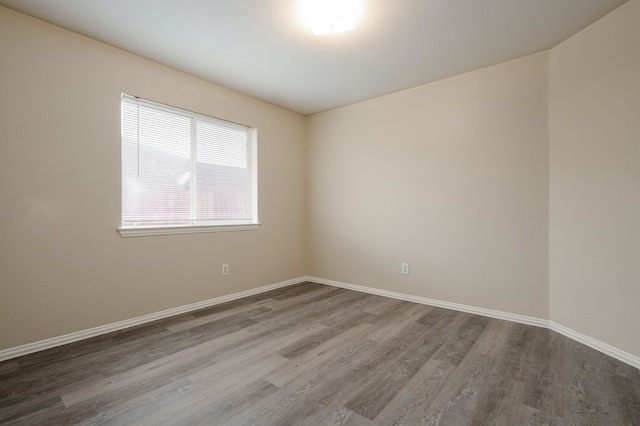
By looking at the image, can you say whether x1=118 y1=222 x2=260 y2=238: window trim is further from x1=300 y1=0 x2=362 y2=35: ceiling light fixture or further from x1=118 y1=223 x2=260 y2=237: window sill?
x1=300 y1=0 x2=362 y2=35: ceiling light fixture

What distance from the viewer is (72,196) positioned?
7.75 ft

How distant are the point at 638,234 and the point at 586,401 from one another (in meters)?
1.20

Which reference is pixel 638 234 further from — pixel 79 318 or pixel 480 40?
pixel 79 318

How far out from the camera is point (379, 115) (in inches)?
146

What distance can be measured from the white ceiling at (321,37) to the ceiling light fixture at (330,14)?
71 mm

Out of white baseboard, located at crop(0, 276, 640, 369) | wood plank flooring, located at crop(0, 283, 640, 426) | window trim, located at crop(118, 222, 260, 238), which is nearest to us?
wood plank flooring, located at crop(0, 283, 640, 426)

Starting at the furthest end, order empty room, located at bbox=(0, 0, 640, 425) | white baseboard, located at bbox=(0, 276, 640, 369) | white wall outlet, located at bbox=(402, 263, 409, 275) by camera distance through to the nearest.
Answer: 1. white wall outlet, located at bbox=(402, 263, 409, 275)
2. white baseboard, located at bbox=(0, 276, 640, 369)
3. empty room, located at bbox=(0, 0, 640, 425)

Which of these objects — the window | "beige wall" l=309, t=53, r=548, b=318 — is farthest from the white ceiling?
the window

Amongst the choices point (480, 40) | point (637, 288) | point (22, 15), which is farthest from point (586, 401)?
point (22, 15)

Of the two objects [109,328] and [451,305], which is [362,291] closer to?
[451,305]

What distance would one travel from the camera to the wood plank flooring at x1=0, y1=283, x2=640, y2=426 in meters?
1.52

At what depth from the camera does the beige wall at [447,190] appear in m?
2.72

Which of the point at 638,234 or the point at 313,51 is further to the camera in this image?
the point at 313,51

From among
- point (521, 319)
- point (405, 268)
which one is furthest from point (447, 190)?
point (521, 319)
